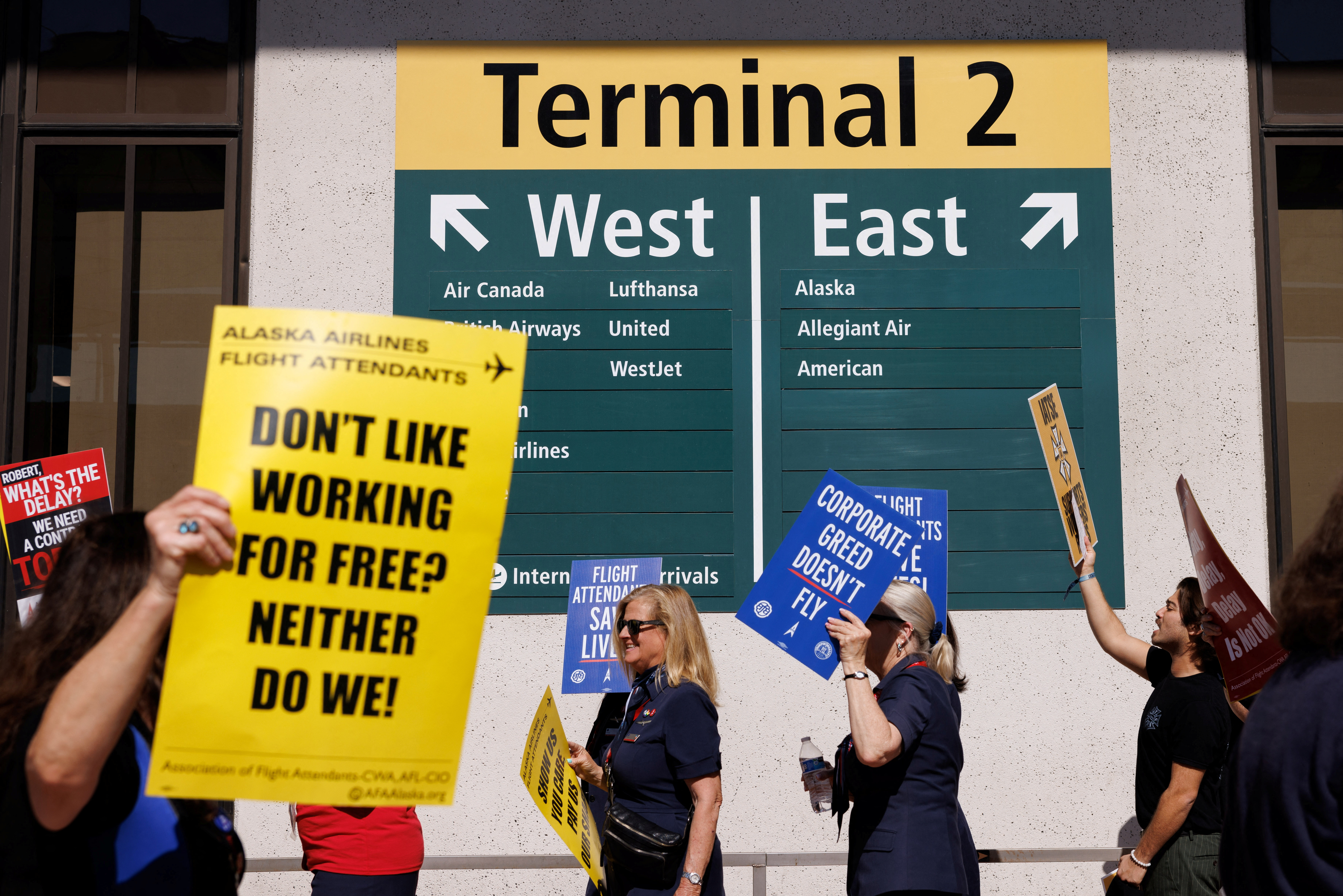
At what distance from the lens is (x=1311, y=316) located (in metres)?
5.95

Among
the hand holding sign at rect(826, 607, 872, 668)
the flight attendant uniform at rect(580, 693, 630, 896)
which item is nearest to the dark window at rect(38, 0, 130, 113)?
the flight attendant uniform at rect(580, 693, 630, 896)

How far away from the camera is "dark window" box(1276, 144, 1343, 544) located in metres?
5.86

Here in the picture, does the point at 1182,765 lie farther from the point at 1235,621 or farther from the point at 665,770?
the point at 665,770

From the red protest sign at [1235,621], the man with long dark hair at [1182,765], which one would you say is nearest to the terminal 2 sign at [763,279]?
the man with long dark hair at [1182,765]

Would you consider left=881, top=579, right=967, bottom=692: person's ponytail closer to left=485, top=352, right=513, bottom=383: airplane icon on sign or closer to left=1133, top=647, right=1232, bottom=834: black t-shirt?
left=1133, top=647, right=1232, bottom=834: black t-shirt

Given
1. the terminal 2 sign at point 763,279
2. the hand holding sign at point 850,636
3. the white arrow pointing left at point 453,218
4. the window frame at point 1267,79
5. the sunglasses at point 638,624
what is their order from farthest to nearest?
the window frame at point 1267,79
the white arrow pointing left at point 453,218
the terminal 2 sign at point 763,279
the sunglasses at point 638,624
the hand holding sign at point 850,636

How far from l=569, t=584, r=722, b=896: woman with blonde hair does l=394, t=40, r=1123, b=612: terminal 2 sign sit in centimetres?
161

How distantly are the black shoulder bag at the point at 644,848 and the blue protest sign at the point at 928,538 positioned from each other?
118 centimetres

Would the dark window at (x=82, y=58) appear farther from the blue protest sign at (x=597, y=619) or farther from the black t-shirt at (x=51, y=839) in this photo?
the black t-shirt at (x=51, y=839)

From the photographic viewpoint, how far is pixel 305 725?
67.6 inches

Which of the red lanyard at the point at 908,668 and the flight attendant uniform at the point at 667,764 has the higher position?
the red lanyard at the point at 908,668

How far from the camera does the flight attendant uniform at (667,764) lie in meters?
3.59

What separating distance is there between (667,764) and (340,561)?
2.14 metres

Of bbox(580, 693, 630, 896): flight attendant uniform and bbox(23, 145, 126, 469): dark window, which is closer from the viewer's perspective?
bbox(580, 693, 630, 896): flight attendant uniform
